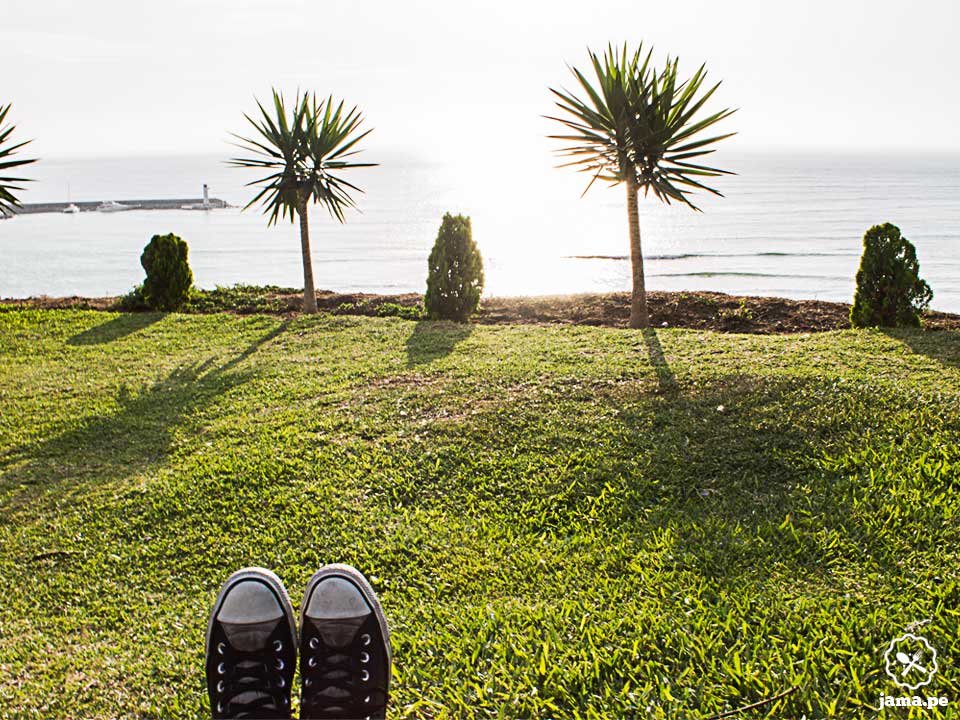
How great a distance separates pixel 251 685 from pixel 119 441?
4.29 metres

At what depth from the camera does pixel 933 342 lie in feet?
22.9

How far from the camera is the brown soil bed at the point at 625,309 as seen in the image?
30.5 feet

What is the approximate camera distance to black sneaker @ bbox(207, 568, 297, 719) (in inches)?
93.7

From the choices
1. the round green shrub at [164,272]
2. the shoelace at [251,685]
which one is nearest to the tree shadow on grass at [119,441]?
the shoelace at [251,685]

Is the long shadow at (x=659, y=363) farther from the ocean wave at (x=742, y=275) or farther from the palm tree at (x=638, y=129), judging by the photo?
the ocean wave at (x=742, y=275)

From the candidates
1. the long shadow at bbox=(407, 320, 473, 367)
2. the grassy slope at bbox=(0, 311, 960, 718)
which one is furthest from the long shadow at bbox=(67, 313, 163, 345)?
the long shadow at bbox=(407, 320, 473, 367)

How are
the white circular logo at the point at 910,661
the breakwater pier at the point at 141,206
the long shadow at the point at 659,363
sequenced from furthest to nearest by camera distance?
the breakwater pier at the point at 141,206 → the long shadow at the point at 659,363 → the white circular logo at the point at 910,661

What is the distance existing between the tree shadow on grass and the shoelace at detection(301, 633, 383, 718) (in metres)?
3.44

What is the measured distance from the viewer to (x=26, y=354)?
30.1ft

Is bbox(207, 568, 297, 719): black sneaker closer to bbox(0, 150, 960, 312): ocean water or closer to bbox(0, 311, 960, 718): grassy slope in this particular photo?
bbox(0, 311, 960, 718): grassy slope

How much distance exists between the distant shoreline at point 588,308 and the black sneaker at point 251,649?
301 inches

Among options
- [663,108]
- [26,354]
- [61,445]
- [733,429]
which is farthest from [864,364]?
[26,354]

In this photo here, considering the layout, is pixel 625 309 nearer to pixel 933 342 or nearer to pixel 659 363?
pixel 659 363

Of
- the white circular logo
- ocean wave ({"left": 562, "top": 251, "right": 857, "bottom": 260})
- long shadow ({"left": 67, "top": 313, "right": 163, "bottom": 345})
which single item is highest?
ocean wave ({"left": 562, "top": 251, "right": 857, "bottom": 260})
